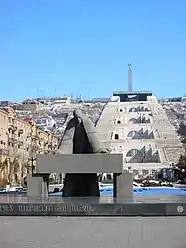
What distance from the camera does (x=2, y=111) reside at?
7462 centimetres

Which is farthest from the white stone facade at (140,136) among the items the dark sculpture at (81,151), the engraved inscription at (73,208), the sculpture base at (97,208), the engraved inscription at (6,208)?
the engraved inscription at (73,208)

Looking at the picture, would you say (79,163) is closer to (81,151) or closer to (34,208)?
(81,151)

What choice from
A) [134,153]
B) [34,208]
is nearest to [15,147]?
[134,153]

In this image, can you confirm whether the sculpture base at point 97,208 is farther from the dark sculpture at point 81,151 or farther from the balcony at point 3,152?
the balcony at point 3,152

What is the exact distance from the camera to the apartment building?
7262cm

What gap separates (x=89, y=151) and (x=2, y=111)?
184 ft

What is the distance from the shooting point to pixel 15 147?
81125 millimetres

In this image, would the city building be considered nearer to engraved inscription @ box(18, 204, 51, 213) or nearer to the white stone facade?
the white stone facade
